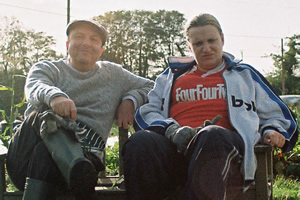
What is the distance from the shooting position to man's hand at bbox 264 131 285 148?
74.2 inches

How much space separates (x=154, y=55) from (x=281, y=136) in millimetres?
25428

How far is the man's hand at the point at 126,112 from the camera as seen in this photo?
2.44m

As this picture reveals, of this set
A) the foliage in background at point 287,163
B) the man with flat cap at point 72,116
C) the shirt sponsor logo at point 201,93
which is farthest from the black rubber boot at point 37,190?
the foliage in background at point 287,163

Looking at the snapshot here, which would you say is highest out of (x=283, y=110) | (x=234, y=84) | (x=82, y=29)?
(x=82, y=29)

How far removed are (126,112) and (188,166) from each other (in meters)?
0.78

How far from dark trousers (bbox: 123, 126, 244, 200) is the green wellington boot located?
214mm

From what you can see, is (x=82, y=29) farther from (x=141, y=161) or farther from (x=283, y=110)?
(x=283, y=110)

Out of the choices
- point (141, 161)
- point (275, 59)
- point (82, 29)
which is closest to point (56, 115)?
point (141, 161)

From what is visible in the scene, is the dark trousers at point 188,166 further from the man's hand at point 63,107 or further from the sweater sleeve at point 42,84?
the sweater sleeve at point 42,84

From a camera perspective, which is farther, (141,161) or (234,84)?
(234,84)

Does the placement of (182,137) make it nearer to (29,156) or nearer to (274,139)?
(274,139)

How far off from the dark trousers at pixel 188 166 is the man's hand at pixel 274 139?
7.6 inches

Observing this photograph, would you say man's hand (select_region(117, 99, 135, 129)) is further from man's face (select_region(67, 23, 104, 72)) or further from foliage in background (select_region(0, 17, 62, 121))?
foliage in background (select_region(0, 17, 62, 121))

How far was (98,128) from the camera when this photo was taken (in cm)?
238
